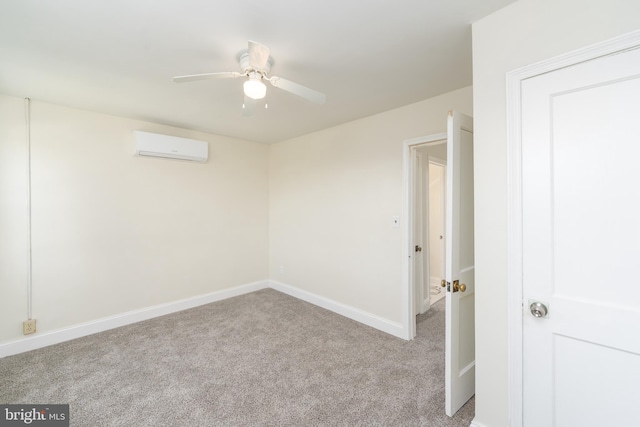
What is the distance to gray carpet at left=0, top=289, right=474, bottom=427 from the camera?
1823 millimetres

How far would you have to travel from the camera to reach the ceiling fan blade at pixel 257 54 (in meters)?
1.46

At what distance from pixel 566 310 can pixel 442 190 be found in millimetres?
3686

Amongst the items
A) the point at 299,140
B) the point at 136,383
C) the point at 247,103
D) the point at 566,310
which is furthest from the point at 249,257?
the point at 566,310

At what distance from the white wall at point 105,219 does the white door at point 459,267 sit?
10.8 feet

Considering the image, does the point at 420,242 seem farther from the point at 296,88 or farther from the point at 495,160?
the point at 296,88

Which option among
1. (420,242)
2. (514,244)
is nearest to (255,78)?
(514,244)

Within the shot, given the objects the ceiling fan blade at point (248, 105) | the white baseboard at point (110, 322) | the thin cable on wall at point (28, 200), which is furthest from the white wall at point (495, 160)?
the thin cable on wall at point (28, 200)

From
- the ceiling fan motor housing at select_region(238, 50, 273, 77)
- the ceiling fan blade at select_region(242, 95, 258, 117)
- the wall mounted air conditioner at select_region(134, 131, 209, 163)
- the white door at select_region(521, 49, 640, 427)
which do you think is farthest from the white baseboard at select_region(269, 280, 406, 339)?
the ceiling fan motor housing at select_region(238, 50, 273, 77)

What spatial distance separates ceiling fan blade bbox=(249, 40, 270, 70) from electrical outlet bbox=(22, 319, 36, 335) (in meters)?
3.31

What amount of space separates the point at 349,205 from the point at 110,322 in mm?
3135

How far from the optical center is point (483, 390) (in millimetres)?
1538

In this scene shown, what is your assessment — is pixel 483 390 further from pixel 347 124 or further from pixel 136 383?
pixel 347 124

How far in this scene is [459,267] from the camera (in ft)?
5.87

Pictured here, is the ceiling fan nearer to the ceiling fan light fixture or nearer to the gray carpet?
the ceiling fan light fixture
